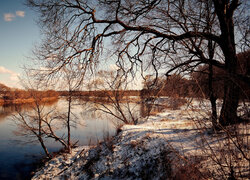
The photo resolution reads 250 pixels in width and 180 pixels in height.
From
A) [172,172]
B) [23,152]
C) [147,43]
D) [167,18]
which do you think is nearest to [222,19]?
[167,18]

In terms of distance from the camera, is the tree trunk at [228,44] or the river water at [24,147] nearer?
the tree trunk at [228,44]

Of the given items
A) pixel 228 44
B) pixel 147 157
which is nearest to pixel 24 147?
pixel 147 157

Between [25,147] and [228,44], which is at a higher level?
[228,44]

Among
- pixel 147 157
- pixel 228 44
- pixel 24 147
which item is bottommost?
pixel 24 147

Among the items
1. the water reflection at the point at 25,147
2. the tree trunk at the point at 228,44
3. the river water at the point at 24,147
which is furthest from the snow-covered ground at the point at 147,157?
the river water at the point at 24,147

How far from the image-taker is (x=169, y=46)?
5.49 metres

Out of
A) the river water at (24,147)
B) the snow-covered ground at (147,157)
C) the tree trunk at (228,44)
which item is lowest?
the river water at (24,147)

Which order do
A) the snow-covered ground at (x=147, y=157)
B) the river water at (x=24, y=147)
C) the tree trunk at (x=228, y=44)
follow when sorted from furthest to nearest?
1. the river water at (x=24, y=147)
2. the tree trunk at (x=228, y=44)
3. the snow-covered ground at (x=147, y=157)

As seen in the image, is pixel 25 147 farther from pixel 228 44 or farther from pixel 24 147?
pixel 228 44

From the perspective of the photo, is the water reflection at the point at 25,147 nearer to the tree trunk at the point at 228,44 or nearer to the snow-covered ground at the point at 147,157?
the snow-covered ground at the point at 147,157

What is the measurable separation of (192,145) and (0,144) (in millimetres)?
15605

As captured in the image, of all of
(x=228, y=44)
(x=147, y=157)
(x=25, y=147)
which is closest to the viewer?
(x=228, y=44)

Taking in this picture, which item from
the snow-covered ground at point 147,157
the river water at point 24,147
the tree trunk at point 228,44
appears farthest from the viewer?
the river water at point 24,147

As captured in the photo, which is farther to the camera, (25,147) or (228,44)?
(25,147)
